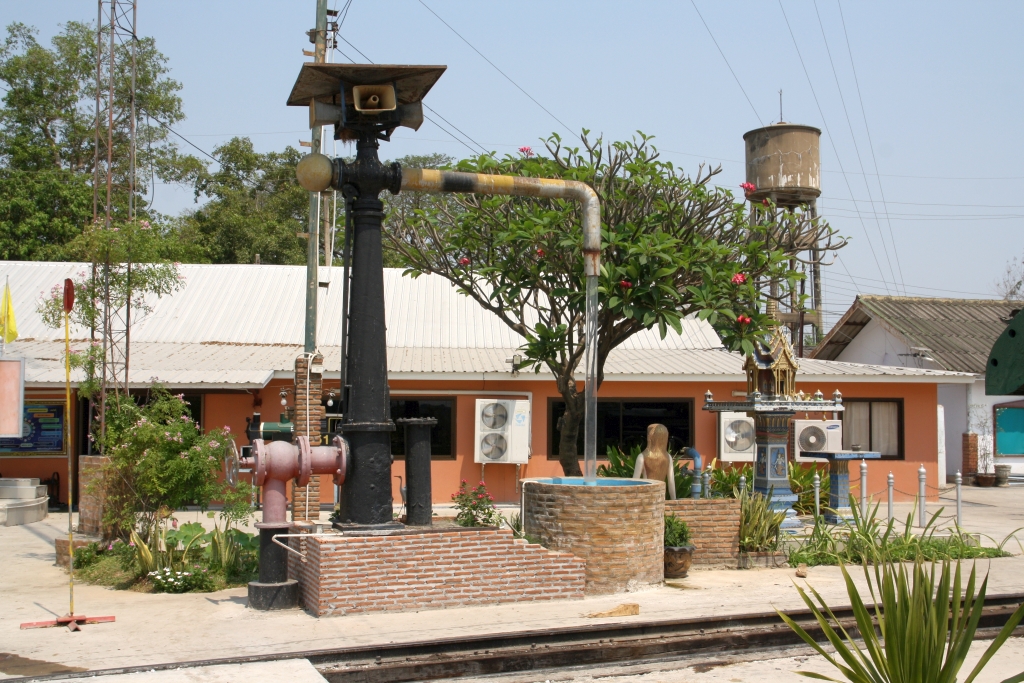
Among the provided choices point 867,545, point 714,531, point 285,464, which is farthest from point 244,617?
point 867,545

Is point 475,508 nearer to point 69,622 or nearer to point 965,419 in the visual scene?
point 69,622

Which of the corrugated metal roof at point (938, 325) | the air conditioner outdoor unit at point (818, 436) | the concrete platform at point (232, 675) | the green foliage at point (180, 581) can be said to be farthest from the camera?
the corrugated metal roof at point (938, 325)

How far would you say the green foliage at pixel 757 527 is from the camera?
12344 mm

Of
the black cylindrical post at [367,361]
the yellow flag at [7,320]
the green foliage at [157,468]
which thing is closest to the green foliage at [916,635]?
the black cylindrical post at [367,361]

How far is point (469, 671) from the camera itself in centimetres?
809

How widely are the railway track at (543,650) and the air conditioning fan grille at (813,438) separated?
819 cm

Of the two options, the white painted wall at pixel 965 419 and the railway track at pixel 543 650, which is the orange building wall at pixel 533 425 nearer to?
the white painted wall at pixel 965 419

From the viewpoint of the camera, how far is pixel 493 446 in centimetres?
1922

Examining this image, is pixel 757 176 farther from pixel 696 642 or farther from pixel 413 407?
pixel 696 642

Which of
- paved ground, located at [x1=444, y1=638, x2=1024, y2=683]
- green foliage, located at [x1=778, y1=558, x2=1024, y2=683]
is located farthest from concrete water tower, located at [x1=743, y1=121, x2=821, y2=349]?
green foliage, located at [x1=778, y1=558, x2=1024, y2=683]

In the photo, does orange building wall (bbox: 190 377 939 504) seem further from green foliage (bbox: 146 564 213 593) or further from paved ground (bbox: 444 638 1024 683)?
paved ground (bbox: 444 638 1024 683)

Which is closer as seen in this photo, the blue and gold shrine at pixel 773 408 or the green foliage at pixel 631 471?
the green foliage at pixel 631 471

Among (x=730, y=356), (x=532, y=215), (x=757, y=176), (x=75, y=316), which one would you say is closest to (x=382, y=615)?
(x=532, y=215)

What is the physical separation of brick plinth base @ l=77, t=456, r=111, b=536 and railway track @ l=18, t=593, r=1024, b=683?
537 cm
